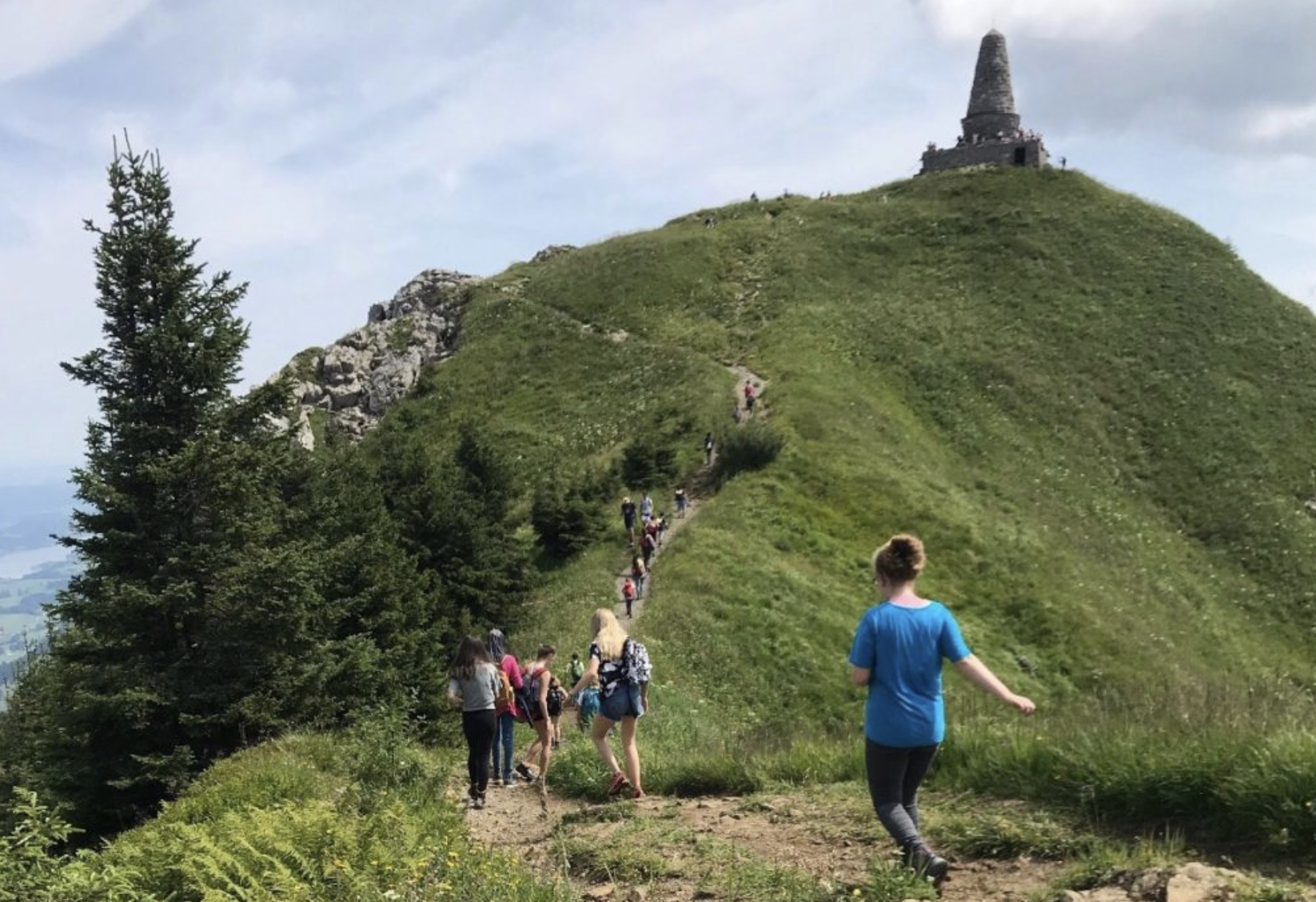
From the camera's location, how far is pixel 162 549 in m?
17.2

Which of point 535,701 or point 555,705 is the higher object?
point 535,701

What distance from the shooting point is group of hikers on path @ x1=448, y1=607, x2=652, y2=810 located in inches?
368

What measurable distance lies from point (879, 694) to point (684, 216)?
7982 cm

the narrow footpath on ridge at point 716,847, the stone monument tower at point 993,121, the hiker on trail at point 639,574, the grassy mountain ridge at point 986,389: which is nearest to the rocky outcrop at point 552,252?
the grassy mountain ridge at point 986,389

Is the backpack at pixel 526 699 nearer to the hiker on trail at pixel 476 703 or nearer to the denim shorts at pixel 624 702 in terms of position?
the hiker on trail at pixel 476 703

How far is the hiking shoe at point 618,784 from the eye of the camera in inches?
370

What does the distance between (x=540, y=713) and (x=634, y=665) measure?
10.4 ft

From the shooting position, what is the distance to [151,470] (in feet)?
54.4

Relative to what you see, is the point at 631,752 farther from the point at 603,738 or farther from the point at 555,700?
the point at 555,700

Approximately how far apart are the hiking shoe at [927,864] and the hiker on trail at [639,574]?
22051 mm

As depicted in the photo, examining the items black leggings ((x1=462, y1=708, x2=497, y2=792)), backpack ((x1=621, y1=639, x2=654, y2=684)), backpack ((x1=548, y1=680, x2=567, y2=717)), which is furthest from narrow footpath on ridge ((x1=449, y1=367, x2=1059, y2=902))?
backpack ((x1=548, y1=680, x2=567, y2=717))

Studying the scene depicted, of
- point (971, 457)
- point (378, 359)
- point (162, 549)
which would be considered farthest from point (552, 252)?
point (162, 549)

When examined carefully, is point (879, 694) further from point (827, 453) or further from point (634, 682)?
point (827, 453)

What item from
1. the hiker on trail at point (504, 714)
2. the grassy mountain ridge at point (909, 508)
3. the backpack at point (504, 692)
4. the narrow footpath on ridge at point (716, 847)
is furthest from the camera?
the hiker on trail at point (504, 714)
